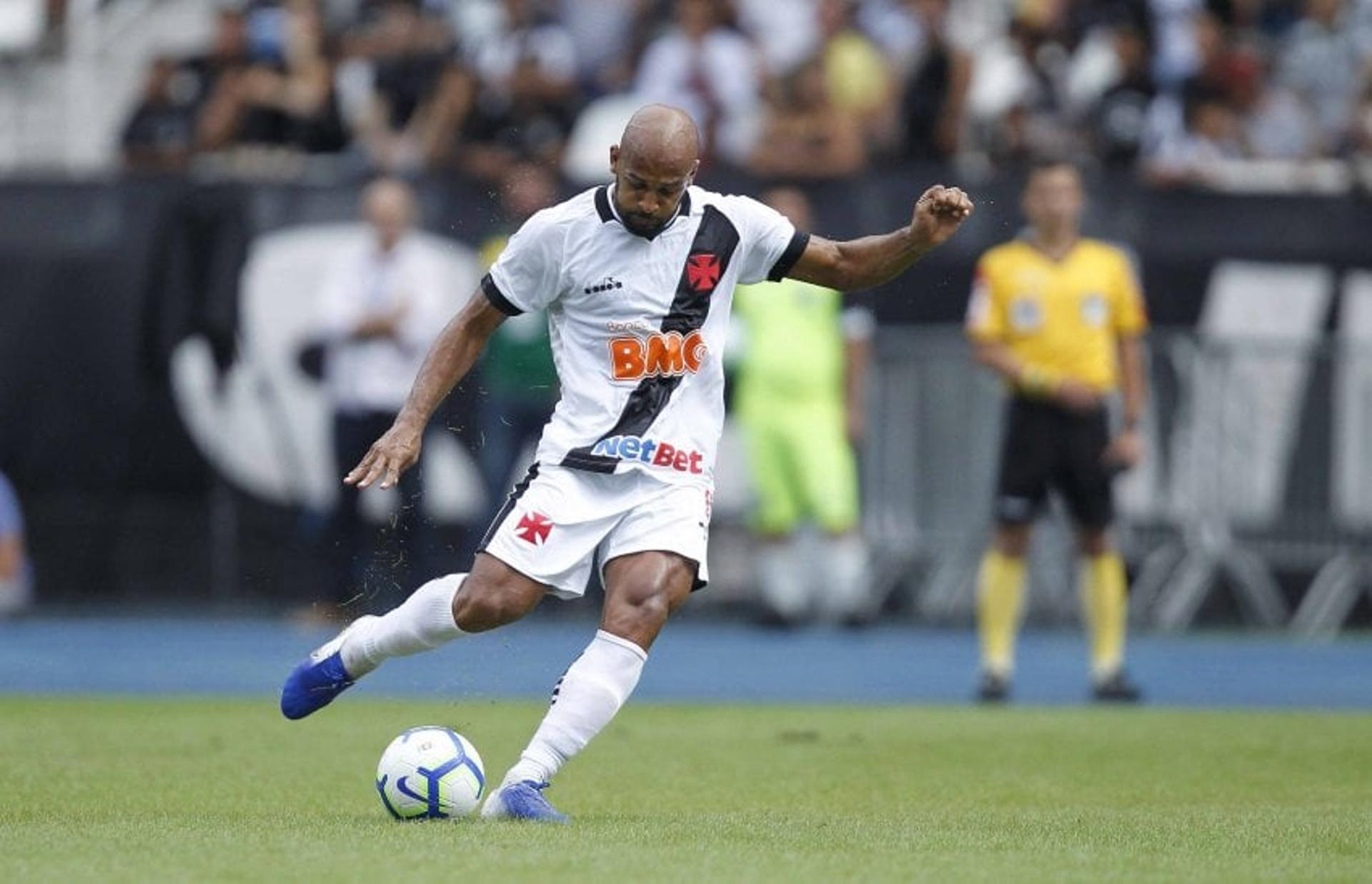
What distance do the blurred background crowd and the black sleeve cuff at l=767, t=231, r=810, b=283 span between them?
936 cm

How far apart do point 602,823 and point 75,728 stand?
4.38m

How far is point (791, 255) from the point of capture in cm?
823

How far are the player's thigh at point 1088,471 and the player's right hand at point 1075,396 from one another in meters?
0.07

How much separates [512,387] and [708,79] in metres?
3.00

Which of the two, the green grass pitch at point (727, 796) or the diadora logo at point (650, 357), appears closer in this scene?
the green grass pitch at point (727, 796)

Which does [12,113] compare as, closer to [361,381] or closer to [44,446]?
[44,446]

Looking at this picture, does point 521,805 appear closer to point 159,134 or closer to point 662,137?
point 662,137

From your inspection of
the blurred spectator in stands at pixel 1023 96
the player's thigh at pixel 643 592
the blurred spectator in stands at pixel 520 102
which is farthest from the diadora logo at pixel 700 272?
the blurred spectator in stands at pixel 1023 96

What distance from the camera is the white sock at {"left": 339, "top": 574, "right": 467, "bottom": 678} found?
8078 millimetres

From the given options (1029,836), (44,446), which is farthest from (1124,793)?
(44,446)

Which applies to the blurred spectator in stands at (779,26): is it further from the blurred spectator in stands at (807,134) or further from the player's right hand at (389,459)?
the player's right hand at (389,459)

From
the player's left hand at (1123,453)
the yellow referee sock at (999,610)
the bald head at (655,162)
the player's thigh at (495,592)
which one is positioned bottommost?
the yellow referee sock at (999,610)

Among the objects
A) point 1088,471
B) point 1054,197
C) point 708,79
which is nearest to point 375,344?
point 708,79

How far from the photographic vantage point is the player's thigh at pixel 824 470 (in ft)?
54.7
